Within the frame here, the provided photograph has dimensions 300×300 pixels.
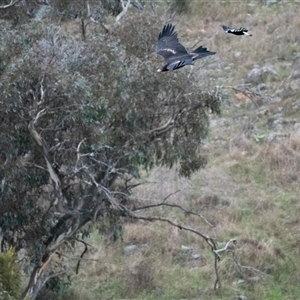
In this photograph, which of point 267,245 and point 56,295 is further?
point 267,245

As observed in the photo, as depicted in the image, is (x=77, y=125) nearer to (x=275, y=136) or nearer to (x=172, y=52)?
(x=172, y=52)

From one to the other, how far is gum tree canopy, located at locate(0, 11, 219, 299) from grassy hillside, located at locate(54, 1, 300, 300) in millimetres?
773

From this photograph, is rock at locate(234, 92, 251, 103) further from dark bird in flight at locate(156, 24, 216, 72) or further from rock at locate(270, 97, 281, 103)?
dark bird in flight at locate(156, 24, 216, 72)

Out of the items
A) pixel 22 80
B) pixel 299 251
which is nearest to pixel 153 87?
pixel 22 80

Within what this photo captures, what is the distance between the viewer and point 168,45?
8.69m

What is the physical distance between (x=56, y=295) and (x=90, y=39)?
381 cm

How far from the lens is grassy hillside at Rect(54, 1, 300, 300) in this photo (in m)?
13.2

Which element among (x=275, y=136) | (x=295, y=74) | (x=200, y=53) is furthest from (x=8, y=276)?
(x=295, y=74)

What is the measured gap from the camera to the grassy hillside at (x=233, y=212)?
13.2 m

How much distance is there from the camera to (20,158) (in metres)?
10.5

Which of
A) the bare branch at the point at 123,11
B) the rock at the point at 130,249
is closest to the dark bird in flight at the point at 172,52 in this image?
Answer: the bare branch at the point at 123,11

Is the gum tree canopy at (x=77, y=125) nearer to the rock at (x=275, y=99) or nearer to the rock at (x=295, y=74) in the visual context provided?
the rock at (x=275, y=99)

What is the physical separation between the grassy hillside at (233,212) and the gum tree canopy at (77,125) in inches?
30.4

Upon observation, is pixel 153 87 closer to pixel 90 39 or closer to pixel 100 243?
pixel 90 39
